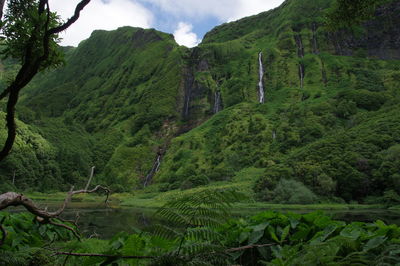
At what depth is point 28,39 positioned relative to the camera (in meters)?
6.23

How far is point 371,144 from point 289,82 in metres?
82.8

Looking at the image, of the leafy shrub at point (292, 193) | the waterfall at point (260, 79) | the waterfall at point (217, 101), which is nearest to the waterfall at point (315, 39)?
the waterfall at point (260, 79)

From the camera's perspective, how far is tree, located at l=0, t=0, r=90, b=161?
4.25 m

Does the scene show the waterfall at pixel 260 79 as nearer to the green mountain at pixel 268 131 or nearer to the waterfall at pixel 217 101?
the green mountain at pixel 268 131

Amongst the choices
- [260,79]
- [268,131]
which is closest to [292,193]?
[268,131]

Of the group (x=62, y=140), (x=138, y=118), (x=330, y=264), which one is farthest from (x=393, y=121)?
(x=62, y=140)

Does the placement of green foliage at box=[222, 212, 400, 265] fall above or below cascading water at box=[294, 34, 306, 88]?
below

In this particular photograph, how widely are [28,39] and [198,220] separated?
5342mm

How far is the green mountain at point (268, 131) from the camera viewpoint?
3310 inches

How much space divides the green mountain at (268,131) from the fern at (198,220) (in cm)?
7326

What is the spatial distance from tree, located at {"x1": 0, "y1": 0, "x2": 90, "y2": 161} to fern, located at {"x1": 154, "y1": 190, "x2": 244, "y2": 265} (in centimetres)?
242

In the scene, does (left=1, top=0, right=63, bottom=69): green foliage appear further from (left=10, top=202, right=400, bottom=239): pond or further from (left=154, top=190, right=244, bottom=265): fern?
(left=10, top=202, right=400, bottom=239): pond

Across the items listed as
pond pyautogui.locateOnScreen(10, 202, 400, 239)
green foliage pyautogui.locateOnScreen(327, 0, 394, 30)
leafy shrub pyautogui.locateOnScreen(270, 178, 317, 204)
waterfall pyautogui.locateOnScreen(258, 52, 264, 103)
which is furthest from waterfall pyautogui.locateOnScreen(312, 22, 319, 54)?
green foliage pyautogui.locateOnScreen(327, 0, 394, 30)

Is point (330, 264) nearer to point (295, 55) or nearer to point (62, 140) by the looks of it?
point (62, 140)
